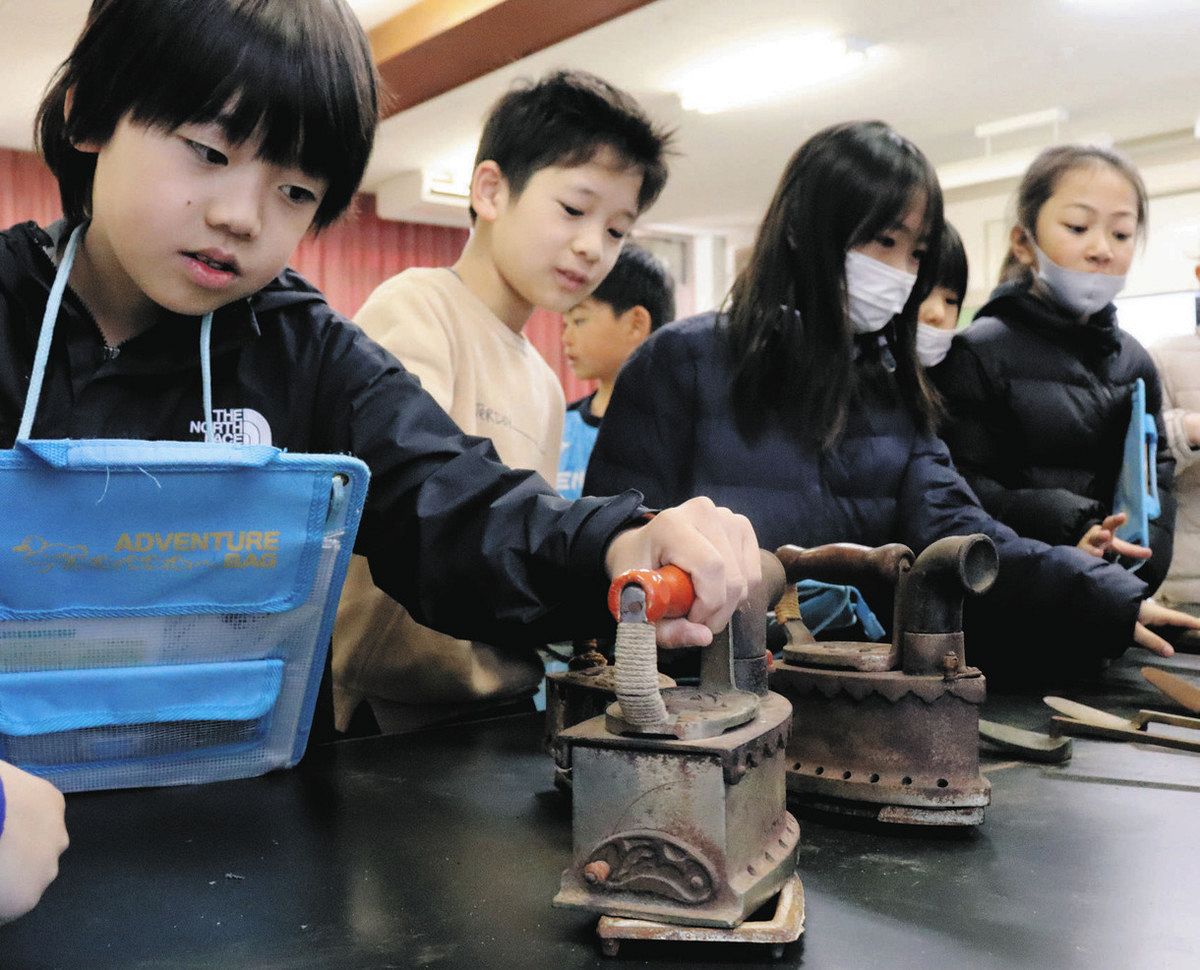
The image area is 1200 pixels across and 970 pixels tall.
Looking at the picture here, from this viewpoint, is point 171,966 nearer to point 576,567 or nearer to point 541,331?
point 576,567

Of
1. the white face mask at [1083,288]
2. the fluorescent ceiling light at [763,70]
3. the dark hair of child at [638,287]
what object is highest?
the fluorescent ceiling light at [763,70]

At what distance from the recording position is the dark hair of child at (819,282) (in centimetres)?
157

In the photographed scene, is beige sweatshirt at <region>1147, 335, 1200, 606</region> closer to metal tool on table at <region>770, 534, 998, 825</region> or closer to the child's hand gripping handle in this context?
metal tool on table at <region>770, 534, 998, 825</region>

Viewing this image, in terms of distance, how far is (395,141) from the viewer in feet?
21.9

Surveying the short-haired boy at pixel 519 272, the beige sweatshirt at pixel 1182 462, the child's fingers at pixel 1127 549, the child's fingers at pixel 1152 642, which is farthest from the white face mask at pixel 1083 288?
the short-haired boy at pixel 519 272

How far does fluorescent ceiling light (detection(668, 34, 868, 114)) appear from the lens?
5281mm

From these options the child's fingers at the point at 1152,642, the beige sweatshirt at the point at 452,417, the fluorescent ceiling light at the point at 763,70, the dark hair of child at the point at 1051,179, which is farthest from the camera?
the fluorescent ceiling light at the point at 763,70

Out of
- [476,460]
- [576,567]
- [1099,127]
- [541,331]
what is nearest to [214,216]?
[476,460]

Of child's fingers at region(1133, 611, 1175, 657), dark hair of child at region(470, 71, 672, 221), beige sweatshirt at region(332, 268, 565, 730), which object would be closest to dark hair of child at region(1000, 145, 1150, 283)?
child's fingers at region(1133, 611, 1175, 657)

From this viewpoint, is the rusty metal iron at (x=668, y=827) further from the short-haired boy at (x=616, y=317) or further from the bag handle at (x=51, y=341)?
the short-haired boy at (x=616, y=317)

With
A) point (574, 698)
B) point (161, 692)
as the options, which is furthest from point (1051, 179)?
point (161, 692)

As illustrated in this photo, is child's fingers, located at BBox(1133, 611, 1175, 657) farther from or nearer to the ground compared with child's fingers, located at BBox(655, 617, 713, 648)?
nearer to the ground

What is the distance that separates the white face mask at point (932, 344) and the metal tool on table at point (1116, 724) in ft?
2.91

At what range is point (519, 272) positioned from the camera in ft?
5.38
